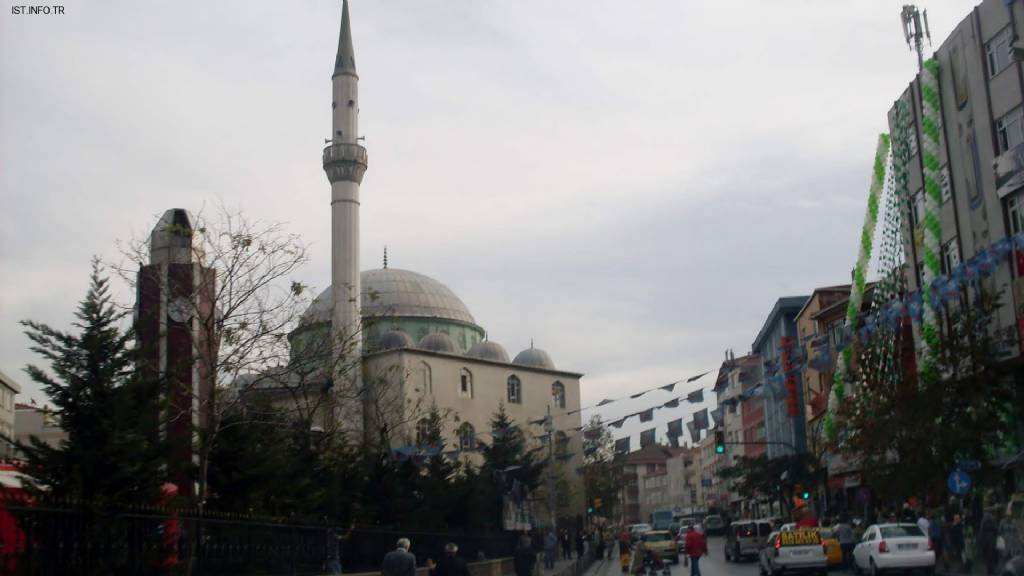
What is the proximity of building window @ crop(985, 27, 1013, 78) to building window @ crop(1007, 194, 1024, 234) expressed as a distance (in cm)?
347

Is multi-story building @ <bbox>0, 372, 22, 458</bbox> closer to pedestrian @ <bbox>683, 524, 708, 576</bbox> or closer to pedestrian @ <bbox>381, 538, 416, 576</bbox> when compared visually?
pedestrian @ <bbox>683, 524, 708, 576</bbox>

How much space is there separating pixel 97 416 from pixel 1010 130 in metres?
24.0

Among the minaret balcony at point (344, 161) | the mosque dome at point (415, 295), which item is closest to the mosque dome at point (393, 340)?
the mosque dome at point (415, 295)

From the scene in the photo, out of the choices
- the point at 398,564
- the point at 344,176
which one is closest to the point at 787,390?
the point at 344,176

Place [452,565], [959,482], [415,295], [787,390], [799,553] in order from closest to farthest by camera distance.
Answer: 1. [452,565]
2. [959,482]
3. [799,553]
4. [787,390]
5. [415,295]

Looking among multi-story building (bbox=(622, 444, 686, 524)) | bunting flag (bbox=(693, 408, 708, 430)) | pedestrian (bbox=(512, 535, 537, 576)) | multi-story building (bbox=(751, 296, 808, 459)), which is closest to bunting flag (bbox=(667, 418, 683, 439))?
bunting flag (bbox=(693, 408, 708, 430))

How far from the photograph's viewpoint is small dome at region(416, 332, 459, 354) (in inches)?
2763

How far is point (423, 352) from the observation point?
220 feet

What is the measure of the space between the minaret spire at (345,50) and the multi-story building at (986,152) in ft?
103

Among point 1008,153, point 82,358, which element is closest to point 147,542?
point 82,358

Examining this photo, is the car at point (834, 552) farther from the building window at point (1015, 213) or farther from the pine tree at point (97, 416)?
the pine tree at point (97, 416)

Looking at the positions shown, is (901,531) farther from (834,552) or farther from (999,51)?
(999,51)

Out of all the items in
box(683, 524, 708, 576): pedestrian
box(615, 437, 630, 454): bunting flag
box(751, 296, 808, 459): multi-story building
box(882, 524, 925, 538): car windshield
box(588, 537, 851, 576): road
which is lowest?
box(588, 537, 851, 576): road

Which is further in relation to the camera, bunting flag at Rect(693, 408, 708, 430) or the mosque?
the mosque
